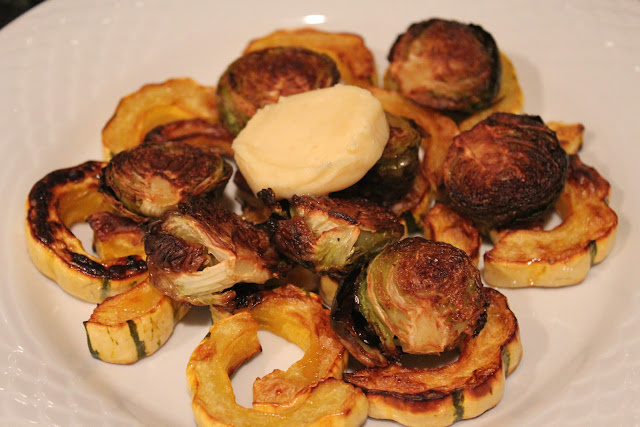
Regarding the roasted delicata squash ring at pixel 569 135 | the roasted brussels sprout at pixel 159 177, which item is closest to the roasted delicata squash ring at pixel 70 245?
the roasted brussels sprout at pixel 159 177

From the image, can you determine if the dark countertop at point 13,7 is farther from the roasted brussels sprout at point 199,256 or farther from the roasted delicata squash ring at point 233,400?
the roasted delicata squash ring at point 233,400

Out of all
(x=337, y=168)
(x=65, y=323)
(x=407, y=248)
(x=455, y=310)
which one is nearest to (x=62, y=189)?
(x=65, y=323)

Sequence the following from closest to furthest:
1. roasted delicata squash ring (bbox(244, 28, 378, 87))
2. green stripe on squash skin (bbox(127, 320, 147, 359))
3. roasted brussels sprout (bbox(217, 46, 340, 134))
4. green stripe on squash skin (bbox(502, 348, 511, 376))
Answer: green stripe on squash skin (bbox(502, 348, 511, 376)), green stripe on squash skin (bbox(127, 320, 147, 359)), roasted brussels sprout (bbox(217, 46, 340, 134)), roasted delicata squash ring (bbox(244, 28, 378, 87))

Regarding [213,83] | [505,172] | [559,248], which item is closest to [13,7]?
[213,83]

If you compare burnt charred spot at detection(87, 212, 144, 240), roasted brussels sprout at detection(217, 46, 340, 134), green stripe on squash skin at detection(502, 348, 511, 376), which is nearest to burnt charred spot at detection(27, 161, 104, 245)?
burnt charred spot at detection(87, 212, 144, 240)

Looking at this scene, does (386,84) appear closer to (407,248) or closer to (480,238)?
(480,238)

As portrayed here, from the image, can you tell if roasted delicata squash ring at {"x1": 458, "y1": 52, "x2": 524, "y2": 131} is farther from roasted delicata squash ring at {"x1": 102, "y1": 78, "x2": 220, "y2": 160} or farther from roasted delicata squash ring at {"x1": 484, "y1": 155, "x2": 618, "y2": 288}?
roasted delicata squash ring at {"x1": 102, "y1": 78, "x2": 220, "y2": 160}
